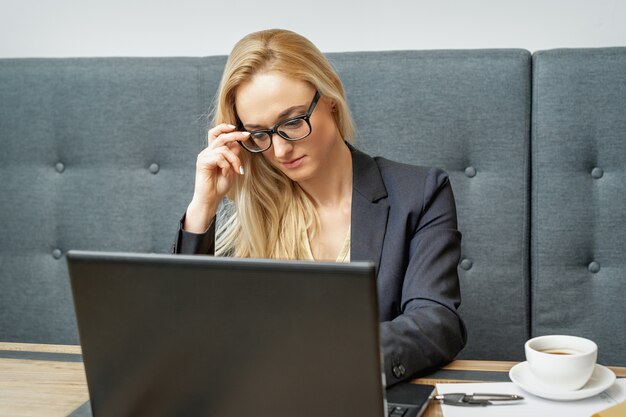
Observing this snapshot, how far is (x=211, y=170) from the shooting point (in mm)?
1652

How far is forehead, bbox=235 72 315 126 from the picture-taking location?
157cm

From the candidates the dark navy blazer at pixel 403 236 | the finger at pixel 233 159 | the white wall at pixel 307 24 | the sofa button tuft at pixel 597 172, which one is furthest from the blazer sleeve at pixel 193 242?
the sofa button tuft at pixel 597 172

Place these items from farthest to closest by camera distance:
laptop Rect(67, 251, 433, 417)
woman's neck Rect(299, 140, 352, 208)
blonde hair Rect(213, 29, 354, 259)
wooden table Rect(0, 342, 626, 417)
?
woman's neck Rect(299, 140, 352, 208), blonde hair Rect(213, 29, 354, 259), wooden table Rect(0, 342, 626, 417), laptop Rect(67, 251, 433, 417)

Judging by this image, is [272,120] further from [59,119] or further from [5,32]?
[5,32]

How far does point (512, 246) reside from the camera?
6.56 ft

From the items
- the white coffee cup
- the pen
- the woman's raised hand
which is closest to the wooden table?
the pen

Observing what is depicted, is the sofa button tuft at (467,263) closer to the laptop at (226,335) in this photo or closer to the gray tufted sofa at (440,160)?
the gray tufted sofa at (440,160)

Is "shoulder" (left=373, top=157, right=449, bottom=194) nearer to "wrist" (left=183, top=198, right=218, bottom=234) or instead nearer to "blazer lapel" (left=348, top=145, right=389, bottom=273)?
"blazer lapel" (left=348, top=145, right=389, bottom=273)

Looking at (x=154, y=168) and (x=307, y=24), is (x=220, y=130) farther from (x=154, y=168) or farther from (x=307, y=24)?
(x=307, y=24)

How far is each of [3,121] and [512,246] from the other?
53.5 inches

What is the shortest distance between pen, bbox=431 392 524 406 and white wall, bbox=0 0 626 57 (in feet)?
4.22

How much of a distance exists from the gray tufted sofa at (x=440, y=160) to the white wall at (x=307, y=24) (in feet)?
0.61

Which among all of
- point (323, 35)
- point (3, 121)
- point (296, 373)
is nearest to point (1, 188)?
point (3, 121)

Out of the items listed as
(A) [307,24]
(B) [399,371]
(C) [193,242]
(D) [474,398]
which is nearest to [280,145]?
(C) [193,242]
